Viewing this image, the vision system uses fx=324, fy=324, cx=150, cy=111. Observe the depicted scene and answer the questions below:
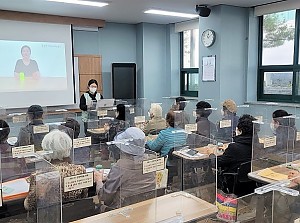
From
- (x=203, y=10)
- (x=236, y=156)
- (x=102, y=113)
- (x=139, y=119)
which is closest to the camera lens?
(x=236, y=156)

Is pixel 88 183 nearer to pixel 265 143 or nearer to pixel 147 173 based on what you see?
pixel 147 173

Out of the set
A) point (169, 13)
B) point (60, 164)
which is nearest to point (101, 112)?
point (169, 13)

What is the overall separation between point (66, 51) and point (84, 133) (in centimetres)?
247

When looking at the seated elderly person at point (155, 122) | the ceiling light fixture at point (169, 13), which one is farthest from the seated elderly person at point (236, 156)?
the ceiling light fixture at point (169, 13)

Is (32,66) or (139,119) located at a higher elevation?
(32,66)

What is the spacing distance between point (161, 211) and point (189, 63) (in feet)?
19.7

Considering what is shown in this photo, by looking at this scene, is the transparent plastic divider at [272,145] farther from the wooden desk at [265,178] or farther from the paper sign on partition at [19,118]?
the paper sign on partition at [19,118]

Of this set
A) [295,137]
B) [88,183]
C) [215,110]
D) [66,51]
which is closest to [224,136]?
[215,110]

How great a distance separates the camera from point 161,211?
6.77 feet

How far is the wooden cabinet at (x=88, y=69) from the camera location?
7.02m

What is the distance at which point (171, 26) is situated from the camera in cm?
782

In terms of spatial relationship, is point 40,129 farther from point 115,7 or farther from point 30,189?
point 115,7

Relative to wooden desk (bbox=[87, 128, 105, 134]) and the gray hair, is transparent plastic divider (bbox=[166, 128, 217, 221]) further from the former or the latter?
wooden desk (bbox=[87, 128, 105, 134])

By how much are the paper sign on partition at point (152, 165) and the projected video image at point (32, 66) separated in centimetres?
487
